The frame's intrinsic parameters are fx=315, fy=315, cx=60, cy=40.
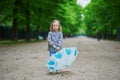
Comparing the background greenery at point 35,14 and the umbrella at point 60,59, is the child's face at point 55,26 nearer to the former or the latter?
the umbrella at point 60,59

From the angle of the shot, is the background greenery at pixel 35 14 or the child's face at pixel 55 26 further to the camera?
the background greenery at pixel 35 14

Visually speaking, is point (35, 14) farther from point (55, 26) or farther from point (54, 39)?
point (55, 26)

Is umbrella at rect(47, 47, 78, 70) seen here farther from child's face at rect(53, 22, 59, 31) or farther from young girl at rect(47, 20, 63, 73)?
→ child's face at rect(53, 22, 59, 31)

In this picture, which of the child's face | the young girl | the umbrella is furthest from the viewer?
the young girl

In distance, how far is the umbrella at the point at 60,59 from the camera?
8922 millimetres

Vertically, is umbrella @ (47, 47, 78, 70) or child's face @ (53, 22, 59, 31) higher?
child's face @ (53, 22, 59, 31)

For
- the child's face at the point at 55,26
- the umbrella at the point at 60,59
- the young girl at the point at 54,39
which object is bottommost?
the umbrella at the point at 60,59

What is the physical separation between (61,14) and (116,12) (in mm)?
16344

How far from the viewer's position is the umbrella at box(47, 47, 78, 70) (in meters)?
8.92

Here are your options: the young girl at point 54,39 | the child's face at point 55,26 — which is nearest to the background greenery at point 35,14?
the young girl at point 54,39

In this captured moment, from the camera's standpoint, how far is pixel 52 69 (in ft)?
29.5

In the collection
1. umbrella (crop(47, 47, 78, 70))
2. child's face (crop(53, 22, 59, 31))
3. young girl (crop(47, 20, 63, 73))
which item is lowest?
umbrella (crop(47, 47, 78, 70))

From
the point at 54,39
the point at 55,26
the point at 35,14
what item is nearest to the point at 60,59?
the point at 54,39

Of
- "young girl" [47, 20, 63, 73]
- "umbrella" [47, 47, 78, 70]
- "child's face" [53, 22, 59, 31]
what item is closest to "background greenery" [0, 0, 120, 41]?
"young girl" [47, 20, 63, 73]
